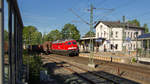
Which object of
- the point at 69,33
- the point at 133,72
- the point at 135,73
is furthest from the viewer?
the point at 69,33

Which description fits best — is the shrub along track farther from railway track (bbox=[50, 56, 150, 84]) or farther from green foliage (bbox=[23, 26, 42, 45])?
green foliage (bbox=[23, 26, 42, 45])

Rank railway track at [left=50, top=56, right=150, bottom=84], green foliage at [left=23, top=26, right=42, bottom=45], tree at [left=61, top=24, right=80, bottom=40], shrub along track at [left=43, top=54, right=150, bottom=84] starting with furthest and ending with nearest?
tree at [left=61, top=24, right=80, bottom=40], green foliage at [left=23, top=26, right=42, bottom=45], shrub along track at [left=43, top=54, right=150, bottom=84], railway track at [left=50, top=56, right=150, bottom=84]

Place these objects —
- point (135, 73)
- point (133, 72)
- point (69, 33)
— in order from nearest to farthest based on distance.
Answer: point (135, 73)
point (133, 72)
point (69, 33)

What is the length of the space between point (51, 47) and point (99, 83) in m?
28.3

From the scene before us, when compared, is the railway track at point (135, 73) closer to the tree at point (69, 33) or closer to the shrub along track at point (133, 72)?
the shrub along track at point (133, 72)

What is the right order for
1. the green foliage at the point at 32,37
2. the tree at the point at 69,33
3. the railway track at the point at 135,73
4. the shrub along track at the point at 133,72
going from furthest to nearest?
the tree at the point at 69,33 → the green foliage at the point at 32,37 → the shrub along track at the point at 133,72 → the railway track at the point at 135,73

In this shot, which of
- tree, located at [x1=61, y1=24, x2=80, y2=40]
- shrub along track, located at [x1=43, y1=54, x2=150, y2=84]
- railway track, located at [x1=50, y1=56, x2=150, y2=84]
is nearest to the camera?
railway track, located at [x1=50, y1=56, x2=150, y2=84]

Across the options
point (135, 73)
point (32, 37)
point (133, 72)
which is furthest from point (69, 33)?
point (135, 73)

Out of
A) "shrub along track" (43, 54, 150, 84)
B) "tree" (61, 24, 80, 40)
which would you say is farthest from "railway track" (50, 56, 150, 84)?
"tree" (61, 24, 80, 40)

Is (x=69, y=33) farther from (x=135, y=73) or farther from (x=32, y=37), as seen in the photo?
(x=135, y=73)

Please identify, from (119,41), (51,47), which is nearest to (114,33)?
(119,41)

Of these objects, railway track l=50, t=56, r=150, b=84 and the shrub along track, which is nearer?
railway track l=50, t=56, r=150, b=84

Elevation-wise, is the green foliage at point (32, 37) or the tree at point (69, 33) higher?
the tree at point (69, 33)

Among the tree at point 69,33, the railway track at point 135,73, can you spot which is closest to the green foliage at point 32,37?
the railway track at point 135,73
